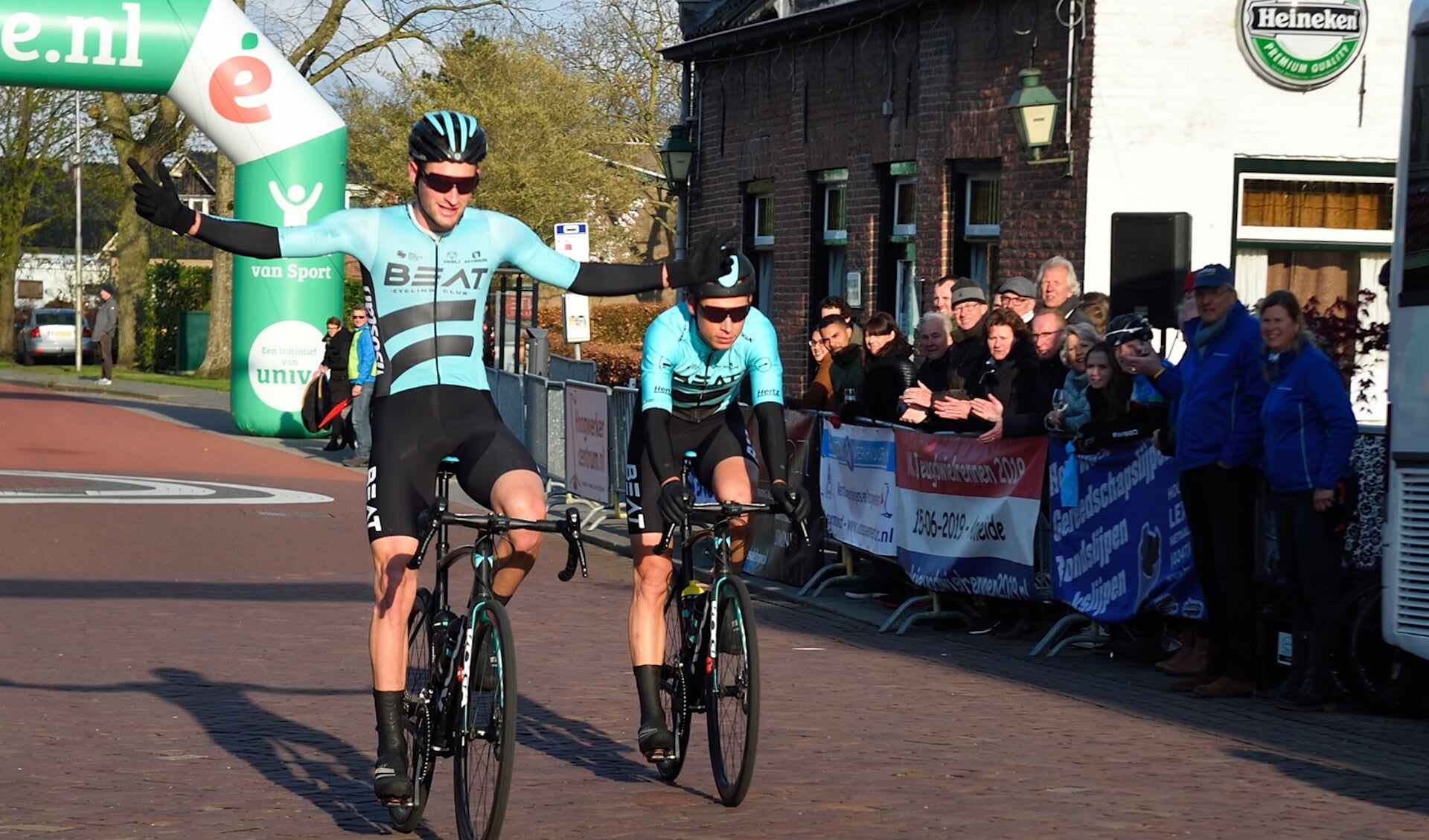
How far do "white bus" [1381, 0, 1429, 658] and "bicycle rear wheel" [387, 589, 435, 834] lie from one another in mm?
4218

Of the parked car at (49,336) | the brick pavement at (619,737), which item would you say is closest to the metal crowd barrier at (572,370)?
the brick pavement at (619,737)

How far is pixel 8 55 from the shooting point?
23.2m

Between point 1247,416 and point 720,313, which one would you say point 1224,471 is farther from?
point 720,313

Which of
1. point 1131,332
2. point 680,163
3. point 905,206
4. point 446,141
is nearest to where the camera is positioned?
point 446,141

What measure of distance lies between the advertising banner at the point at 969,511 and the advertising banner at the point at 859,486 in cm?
15

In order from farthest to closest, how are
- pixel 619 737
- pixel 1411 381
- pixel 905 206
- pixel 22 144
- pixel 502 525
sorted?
1. pixel 22 144
2. pixel 905 206
3. pixel 1411 381
4. pixel 619 737
5. pixel 502 525

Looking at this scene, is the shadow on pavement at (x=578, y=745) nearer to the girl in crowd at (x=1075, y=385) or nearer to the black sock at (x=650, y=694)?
the black sock at (x=650, y=694)

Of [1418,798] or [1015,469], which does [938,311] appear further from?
[1418,798]

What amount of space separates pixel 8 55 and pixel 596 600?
45.1 feet

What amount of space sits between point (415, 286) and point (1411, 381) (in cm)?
448

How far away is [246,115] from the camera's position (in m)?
25.4

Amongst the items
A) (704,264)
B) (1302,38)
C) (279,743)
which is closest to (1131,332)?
(704,264)

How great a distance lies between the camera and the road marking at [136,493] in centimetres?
1841

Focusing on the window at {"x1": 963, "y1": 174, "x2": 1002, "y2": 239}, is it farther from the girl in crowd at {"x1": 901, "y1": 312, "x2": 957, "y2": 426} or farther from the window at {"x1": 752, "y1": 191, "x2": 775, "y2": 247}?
the girl in crowd at {"x1": 901, "y1": 312, "x2": 957, "y2": 426}
